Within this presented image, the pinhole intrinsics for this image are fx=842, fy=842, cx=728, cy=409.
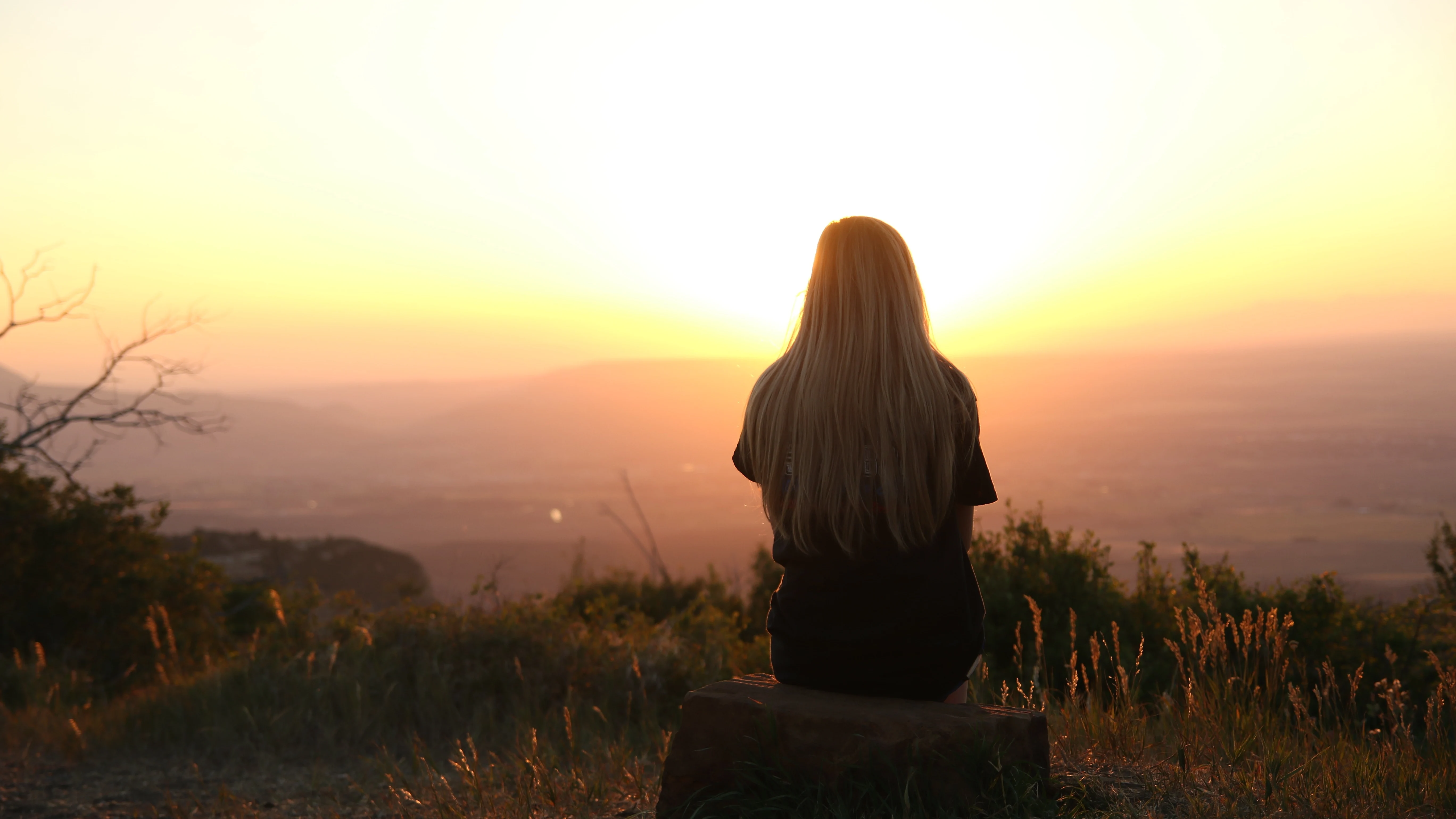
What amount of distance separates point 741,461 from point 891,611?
0.79 metres

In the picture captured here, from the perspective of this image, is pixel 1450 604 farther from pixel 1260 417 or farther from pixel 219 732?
pixel 1260 417

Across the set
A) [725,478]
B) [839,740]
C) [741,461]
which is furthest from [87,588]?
[725,478]

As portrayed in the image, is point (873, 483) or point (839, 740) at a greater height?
point (873, 483)

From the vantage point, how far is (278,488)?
9100 cm

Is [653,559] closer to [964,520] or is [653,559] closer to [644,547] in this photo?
[644,547]

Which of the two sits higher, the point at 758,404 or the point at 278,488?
the point at 758,404

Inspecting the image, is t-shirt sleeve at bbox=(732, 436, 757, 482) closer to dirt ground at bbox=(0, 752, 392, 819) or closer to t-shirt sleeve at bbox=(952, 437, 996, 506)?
t-shirt sleeve at bbox=(952, 437, 996, 506)

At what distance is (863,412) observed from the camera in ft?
9.25

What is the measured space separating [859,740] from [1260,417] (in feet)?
227

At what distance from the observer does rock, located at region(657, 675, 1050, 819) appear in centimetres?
266

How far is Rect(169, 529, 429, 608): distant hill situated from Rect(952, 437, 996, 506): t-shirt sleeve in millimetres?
9064

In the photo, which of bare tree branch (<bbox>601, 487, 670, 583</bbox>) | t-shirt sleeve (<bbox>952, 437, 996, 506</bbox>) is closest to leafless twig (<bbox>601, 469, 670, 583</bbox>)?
bare tree branch (<bbox>601, 487, 670, 583</bbox>)

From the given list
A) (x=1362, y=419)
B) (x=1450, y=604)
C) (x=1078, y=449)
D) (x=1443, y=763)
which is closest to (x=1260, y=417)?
(x=1362, y=419)

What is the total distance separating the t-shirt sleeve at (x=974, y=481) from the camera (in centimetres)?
287
